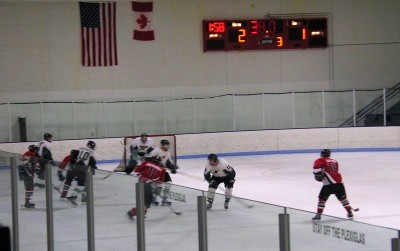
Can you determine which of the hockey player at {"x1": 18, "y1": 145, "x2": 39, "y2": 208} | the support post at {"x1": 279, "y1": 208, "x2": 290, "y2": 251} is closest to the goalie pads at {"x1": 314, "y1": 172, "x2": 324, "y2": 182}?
the hockey player at {"x1": 18, "y1": 145, "x2": 39, "y2": 208}

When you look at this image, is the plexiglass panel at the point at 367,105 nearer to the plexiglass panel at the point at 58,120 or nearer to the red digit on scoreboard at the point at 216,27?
the red digit on scoreboard at the point at 216,27

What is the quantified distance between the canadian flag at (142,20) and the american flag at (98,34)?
2.18 ft

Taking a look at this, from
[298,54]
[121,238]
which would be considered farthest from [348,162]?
[121,238]

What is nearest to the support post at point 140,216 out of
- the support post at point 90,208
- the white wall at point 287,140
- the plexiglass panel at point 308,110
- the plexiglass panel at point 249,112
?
the support post at point 90,208

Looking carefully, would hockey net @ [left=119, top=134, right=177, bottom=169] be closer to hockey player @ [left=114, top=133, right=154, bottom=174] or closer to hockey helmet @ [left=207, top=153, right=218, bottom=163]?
hockey player @ [left=114, top=133, right=154, bottom=174]

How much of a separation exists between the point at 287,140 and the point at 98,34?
6013 mm

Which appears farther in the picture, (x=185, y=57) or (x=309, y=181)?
(x=185, y=57)

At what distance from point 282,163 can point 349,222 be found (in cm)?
1719

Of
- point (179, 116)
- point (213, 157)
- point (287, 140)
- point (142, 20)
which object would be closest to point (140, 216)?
point (213, 157)

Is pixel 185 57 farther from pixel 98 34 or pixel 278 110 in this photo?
pixel 278 110

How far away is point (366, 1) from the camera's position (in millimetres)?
25625

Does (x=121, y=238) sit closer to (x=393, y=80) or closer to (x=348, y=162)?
(x=348, y=162)

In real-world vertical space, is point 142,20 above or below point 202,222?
above

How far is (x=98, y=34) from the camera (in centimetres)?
2322
